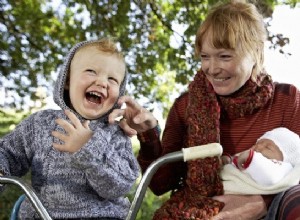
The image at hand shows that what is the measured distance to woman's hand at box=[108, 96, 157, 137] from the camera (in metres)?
2.44

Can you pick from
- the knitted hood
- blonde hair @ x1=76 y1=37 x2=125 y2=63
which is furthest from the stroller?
blonde hair @ x1=76 y1=37 x2=125 y2=63

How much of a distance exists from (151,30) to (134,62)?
1.43 feet

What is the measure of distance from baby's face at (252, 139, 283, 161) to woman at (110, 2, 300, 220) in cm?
24

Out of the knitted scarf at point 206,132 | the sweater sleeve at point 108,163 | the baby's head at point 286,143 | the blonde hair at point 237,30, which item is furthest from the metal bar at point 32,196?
the blonde hair at point 237,30

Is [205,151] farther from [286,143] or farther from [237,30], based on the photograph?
[237,30]

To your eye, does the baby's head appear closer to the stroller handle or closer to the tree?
the stroller handle

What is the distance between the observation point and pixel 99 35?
6359mm

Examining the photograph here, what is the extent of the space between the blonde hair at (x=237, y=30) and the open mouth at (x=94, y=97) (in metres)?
0.59

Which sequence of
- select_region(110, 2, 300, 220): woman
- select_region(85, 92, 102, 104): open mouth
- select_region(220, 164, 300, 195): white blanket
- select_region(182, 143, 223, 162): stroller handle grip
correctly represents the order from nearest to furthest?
select_region(182, 143, 223, 162): stroller handle grip
select_region(220, 164, 300, 195): white blanket
select_region(85, 92, 102, 104): open mouth
select_region(110, 2, 300, 220): woman

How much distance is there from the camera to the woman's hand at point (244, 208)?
2.47 m

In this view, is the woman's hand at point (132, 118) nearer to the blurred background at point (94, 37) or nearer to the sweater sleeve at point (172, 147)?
the sweater sleeve at point (172, 147)

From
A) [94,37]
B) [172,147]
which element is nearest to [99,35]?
[94,37]

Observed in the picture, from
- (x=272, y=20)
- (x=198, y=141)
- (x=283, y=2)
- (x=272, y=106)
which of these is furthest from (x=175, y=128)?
(x=283, y=2)

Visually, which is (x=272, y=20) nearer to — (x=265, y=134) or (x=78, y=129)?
(x=265, y=134)
